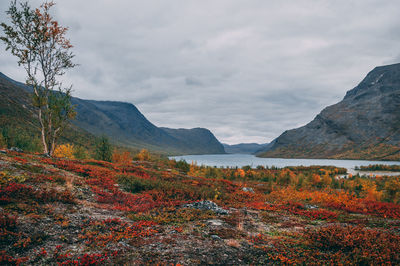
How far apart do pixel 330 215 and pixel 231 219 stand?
7.21 meters

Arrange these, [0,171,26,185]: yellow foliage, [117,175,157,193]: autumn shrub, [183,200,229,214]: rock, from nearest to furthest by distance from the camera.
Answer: [0,171,26,185]: yellow foliage < [183,200,229,214]: rock < [117,175,157,193]: autumn shrub

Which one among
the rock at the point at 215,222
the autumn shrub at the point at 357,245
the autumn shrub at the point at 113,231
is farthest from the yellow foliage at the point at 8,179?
the autumn shrub at the point at 357,245

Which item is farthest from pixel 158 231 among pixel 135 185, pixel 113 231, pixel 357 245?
pixel 135 185

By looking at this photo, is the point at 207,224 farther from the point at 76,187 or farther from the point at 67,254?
the point at 76,187

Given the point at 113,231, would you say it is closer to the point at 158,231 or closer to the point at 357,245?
the point at 158,231

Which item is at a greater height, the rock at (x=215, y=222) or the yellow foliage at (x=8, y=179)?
the yellow foliage at (x=8, y=179)

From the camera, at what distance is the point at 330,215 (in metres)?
12.8

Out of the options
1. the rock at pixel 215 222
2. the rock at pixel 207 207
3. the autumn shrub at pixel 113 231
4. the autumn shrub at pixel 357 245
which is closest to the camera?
the autumn shrub at pixel 357 245

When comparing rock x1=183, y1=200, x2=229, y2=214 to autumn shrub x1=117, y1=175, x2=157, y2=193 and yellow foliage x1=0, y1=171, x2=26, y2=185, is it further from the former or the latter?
yellow foliage x1=0, y1=171, x2=26, y2=185

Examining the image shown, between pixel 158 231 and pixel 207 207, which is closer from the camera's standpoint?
pixel 158 231

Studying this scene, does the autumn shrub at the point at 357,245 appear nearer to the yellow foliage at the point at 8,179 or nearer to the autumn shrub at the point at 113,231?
the autumn shrub at the point at 113,231

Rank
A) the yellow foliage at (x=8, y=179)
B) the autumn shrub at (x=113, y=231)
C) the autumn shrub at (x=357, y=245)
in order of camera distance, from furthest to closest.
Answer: the yellow foliage at (x=8, y=179) → the autumn shrub at (x=113, y=231) → the autumn shrub at (x=357, y=245)

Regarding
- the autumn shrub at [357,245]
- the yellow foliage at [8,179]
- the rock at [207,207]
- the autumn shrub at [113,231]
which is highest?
the yellow foliage at [8,179]

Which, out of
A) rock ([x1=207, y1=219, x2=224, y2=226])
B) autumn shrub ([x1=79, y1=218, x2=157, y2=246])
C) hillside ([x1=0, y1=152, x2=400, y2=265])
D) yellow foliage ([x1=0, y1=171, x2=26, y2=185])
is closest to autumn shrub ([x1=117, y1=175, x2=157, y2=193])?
hillside ([x1=0, y1=152, x2=400, y2=265])
